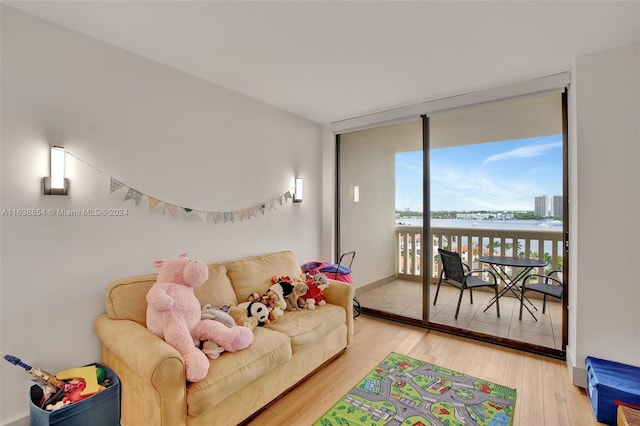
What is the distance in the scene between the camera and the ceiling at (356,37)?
1771 millimetres

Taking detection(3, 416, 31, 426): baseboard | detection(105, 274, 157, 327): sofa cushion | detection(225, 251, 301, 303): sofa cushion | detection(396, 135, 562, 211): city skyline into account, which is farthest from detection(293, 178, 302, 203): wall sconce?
detection(3, 416, 31, 426): baseboard

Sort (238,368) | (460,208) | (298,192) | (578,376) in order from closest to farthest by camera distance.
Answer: (238,368) → (578,376) → (460,208) → (298,192)

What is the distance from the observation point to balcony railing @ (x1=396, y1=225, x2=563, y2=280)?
118 inches

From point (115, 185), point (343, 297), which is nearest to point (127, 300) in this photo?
point (115, 185)

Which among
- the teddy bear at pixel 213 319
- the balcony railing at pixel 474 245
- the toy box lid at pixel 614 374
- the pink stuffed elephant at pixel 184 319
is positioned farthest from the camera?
the balcony railing at pixel 474 245

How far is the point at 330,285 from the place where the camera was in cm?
296

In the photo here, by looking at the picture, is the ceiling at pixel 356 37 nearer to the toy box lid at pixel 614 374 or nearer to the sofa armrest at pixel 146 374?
the sofa armrest at pixel 146 374

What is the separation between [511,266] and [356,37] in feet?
8.80

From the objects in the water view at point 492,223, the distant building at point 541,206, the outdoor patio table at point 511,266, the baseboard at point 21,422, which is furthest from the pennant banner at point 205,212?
the distant building at point 541,206

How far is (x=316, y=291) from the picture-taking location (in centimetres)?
285

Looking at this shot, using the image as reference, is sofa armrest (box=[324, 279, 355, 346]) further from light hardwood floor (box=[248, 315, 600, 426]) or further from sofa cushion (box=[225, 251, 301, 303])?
sofa cushion (box=[225, 251, 301, 303])

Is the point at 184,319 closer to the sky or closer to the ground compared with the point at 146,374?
closer to the sky

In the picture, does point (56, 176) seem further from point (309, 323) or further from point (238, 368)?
point (309, 323)

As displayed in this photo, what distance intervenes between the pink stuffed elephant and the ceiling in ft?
4.95
